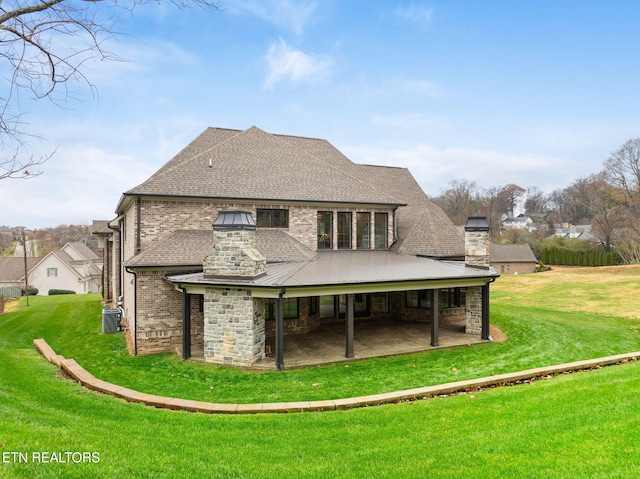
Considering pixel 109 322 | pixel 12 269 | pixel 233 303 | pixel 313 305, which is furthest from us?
pixel 12 269

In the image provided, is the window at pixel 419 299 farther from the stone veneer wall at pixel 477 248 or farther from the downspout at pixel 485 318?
the downspout at pixel 485 318

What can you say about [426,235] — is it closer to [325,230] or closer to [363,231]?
[363,231]

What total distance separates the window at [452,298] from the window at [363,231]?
3.87 meters

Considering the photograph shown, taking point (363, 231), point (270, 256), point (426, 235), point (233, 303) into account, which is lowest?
point (233, 303)

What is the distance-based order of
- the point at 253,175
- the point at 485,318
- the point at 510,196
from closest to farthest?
the point at 485,318, the point at 253,175, the point at 510,196

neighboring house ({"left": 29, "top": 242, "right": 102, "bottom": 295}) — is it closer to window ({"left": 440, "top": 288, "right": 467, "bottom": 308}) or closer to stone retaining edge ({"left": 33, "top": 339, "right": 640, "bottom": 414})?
stone retaining edge ({"left": 33, "top": 339, "right": 640, "bottom": 414})

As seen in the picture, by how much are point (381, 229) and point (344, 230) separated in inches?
79.1

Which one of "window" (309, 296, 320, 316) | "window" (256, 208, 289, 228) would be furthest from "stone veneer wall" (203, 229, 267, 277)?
"window" (309, 296, 320, 316)

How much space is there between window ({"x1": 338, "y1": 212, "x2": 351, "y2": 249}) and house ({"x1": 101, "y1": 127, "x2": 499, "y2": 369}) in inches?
1.8

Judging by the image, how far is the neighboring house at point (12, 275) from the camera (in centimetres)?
4306

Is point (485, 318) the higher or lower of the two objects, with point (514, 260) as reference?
higher

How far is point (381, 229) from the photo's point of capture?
1711 cm

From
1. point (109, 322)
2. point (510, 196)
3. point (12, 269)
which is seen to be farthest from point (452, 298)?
point (510, 196)

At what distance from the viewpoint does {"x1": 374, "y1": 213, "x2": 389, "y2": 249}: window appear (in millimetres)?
16984
